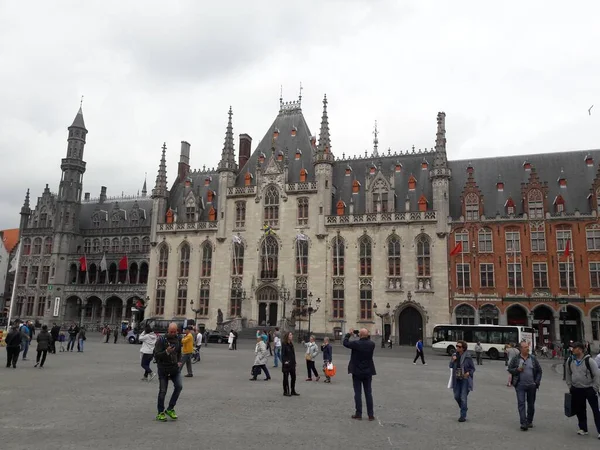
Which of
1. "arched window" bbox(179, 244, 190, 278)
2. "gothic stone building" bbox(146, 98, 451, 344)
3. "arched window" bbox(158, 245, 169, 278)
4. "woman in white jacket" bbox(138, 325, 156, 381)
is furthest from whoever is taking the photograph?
"arched window" bbox(158, 245, 169, 278)

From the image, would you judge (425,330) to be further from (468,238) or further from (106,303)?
(106,303)

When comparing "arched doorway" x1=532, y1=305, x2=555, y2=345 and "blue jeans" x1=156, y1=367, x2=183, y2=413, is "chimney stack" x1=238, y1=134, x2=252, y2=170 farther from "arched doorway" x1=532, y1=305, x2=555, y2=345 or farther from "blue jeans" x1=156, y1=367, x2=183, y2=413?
"blue jeans" x1=156, y1=367, x2=183, y2=413

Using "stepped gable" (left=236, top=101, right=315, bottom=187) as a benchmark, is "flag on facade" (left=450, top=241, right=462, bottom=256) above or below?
below

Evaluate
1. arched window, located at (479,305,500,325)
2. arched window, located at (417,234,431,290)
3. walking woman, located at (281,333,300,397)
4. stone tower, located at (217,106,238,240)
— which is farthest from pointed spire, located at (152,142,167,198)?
walking woman, located at (281,333,300,397)

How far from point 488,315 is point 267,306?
22.9 metres

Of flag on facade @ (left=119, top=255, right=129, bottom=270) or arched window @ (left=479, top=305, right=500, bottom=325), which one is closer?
arched window @ (left=479, top=305, right=500, bottom=325)

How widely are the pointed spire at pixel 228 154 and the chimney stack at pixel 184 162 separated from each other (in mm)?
10153

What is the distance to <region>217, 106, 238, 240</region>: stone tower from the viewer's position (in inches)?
2272

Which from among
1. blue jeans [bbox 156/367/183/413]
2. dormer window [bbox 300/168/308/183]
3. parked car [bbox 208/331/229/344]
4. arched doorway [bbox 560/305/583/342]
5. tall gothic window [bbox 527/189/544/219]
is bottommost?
parked car [bbox 208/331/229/344]

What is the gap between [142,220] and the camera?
69188 mm

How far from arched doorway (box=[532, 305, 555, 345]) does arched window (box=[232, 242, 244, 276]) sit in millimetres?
30884

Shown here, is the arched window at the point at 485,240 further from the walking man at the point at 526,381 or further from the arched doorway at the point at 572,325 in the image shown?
the walking man at the point at 526,381

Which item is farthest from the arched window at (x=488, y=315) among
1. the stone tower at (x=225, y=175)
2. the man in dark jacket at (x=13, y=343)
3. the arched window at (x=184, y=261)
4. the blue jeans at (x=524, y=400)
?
the man in dark jacket at (x=13, y=343)

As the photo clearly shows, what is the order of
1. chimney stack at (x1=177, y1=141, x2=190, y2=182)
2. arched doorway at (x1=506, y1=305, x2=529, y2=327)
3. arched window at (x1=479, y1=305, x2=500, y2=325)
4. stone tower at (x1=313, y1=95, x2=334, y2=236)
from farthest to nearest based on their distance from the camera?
chimney stack at (x1=177, y1=141, x2=190, y2=182)
stone tower at (x1=313, y1=95, x2=334, y2=236)
arched window at (x1=479, y1=305, x2=500, y2=325)
arched doorway at (x1=506, y1=305, x2=529, y2=327)
